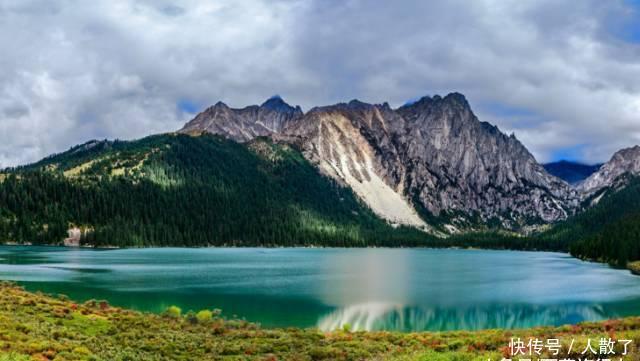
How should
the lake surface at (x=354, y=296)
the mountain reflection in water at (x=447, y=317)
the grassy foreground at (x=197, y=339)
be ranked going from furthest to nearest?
the lake surface at (x=354, y=296) → the mountain reflection in water at (x=447, y=317) → the grassy foreground at (x=197, y=339)

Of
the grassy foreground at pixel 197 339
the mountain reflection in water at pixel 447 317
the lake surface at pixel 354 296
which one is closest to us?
the grassy foreground at pixel 197 339

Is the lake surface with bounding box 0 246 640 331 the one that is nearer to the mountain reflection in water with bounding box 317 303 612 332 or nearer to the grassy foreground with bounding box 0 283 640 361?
the mountain reflection in water with bounding box 317 303 612 332

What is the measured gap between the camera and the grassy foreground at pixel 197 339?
3228 cm

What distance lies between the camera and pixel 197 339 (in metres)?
42.2

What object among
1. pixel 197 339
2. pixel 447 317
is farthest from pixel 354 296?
pixel 197 339

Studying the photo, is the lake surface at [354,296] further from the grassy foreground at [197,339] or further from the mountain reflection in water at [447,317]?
the grassy foreground at [197,339]

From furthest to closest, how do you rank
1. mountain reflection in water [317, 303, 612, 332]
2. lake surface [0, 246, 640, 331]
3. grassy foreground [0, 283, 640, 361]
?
lake surface [0, 246, 640, 331] < mountain reflection in water [317, 303, 612, 332] < grassy foreground [0, 283, 640, 361]

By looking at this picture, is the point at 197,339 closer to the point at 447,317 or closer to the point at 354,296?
the point at 447,317

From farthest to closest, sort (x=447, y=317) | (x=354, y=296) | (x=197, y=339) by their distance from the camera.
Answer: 1. (x=354, y=296)
2. (x=447, y=317)
3. (x=197, y=339)

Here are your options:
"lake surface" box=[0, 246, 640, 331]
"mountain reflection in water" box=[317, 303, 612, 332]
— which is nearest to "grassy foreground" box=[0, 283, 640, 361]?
"mountain reflection in water" box=[317, 303, 612, 332]

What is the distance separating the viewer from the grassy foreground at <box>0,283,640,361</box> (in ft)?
106

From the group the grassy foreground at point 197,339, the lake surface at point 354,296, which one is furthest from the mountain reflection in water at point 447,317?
the grassy foreground at point 197,339

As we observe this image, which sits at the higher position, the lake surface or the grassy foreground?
the grassy foreground

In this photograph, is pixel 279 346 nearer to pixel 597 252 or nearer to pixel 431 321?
pixel 431 321
